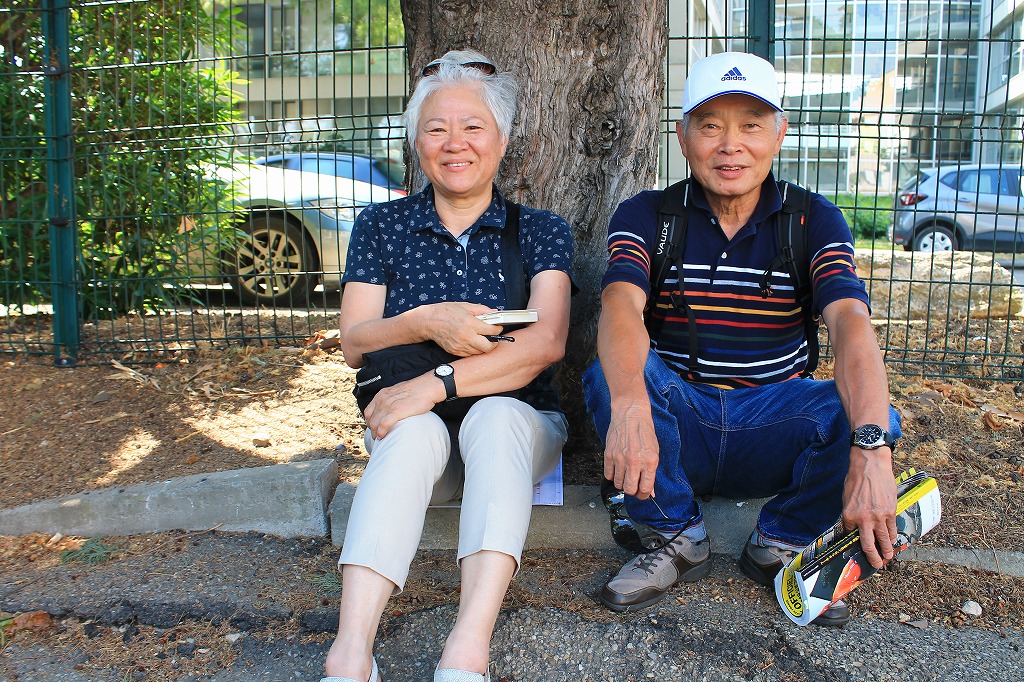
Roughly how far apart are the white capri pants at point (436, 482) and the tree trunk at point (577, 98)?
100 cm

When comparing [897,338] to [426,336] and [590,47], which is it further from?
[426,336]

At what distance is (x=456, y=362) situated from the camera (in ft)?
8.59

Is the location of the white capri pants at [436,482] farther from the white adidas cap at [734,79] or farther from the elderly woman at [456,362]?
the white adidas cap at [734,79]

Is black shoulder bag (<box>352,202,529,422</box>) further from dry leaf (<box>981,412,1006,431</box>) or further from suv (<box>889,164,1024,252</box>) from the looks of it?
suv (<box>889,164,1024,252</box>)

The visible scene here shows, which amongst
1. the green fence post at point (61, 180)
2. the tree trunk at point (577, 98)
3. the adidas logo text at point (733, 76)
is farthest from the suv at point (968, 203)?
the green fence post at point (61, 180)

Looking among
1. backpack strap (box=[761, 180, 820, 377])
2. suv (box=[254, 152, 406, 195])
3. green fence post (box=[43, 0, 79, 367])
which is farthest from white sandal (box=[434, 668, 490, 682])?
suv (box=[254, 152, 406, 195])

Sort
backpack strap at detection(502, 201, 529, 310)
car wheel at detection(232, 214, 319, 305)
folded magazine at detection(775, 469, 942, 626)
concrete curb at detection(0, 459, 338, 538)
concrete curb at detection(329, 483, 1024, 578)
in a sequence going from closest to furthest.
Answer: folded magazine at detection(775, 469, 942, 626) → backpack strap at detection(502, 201, 529, 310) → concrete curb at detection(329, 483, 1024, 578) → concrete curb at detection(0, 459, 338, 538) → car wheel at detection(232, 214, 319, 305)

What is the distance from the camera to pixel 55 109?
493 cm

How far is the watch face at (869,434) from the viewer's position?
223 cm

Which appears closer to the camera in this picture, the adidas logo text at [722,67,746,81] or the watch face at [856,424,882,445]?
the watch face at [856,424,882,445]

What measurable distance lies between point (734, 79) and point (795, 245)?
535mm

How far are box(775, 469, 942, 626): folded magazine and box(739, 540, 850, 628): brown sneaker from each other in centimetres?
15

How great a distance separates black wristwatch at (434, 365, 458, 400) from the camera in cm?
258

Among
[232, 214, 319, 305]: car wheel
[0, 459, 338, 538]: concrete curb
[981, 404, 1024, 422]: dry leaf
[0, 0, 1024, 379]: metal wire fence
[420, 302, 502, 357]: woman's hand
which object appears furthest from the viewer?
[232, 214, 319, 305]: car wheel
